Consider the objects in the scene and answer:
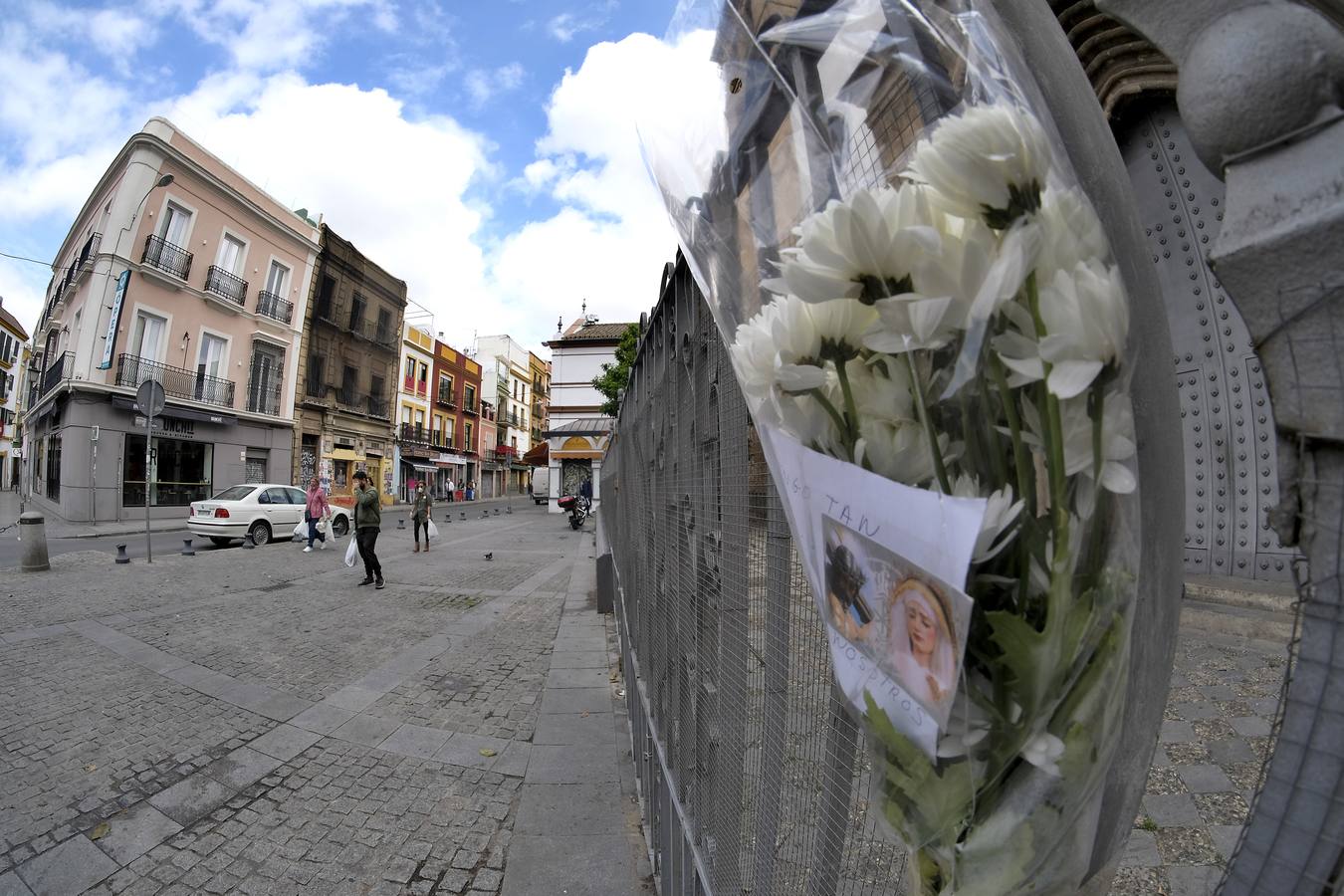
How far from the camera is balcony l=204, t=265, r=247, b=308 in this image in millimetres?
20953

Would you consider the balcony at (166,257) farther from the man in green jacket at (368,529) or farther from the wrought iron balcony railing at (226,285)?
the man in green jacket at (368,529)

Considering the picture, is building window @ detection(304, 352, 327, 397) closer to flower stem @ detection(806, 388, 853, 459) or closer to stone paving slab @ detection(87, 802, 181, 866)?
stone paving slab @ detection(87, 802, 181, 866)

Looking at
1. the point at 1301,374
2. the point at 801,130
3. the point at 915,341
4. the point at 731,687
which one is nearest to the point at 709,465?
the point at 731,687

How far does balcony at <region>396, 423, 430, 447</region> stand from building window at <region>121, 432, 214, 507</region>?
39.1 ft

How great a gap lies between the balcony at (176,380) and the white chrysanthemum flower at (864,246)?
2195 centimetres

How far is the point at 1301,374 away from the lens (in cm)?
40

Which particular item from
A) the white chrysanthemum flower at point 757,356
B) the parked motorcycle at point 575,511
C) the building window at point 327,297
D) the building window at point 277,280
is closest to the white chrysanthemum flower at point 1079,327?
the white chrysanthemum flower at point 757,356

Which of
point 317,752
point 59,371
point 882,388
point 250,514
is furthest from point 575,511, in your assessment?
point 882,388

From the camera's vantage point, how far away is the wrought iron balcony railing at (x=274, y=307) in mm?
23281

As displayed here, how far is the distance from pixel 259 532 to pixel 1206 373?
15597mm

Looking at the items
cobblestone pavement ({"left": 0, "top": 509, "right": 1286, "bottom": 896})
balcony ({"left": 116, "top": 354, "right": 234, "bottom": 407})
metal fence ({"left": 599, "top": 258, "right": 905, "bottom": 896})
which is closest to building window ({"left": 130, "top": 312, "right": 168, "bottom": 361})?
balcony ({"left": 116, "top": 354, "right": 234, "bottom": 407})

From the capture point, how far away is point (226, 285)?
21.6 m

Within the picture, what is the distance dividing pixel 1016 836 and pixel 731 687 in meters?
0.82

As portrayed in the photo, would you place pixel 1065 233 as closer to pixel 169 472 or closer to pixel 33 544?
pixel 33 544
